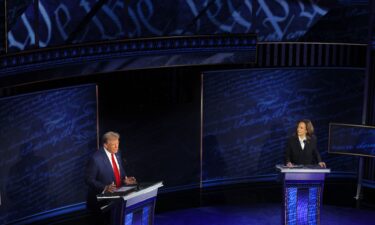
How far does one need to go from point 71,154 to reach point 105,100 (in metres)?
0.92

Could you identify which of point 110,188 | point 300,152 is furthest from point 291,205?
point 110,188

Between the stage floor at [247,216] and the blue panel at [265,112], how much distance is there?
1.00 metres

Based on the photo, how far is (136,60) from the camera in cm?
827

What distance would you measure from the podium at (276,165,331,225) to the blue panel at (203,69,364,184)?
8.25ft

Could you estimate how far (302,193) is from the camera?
764 cm

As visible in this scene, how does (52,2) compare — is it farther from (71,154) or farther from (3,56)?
(71,154)

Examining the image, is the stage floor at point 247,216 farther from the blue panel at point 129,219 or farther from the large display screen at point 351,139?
the blue panel at point 129,219

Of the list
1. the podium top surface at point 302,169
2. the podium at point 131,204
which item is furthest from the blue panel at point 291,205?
the podium at point 131,204

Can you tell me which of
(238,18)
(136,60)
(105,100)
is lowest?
(105,100)

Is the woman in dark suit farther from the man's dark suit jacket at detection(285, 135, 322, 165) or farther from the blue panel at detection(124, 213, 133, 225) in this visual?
the blue panel at detection(124, 213, 133, 225)

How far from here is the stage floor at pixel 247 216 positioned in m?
8.64

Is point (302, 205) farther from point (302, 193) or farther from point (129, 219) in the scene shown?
point (129, 219)

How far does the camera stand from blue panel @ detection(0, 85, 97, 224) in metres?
7.52

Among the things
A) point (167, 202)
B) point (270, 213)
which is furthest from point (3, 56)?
point (270, 213)
